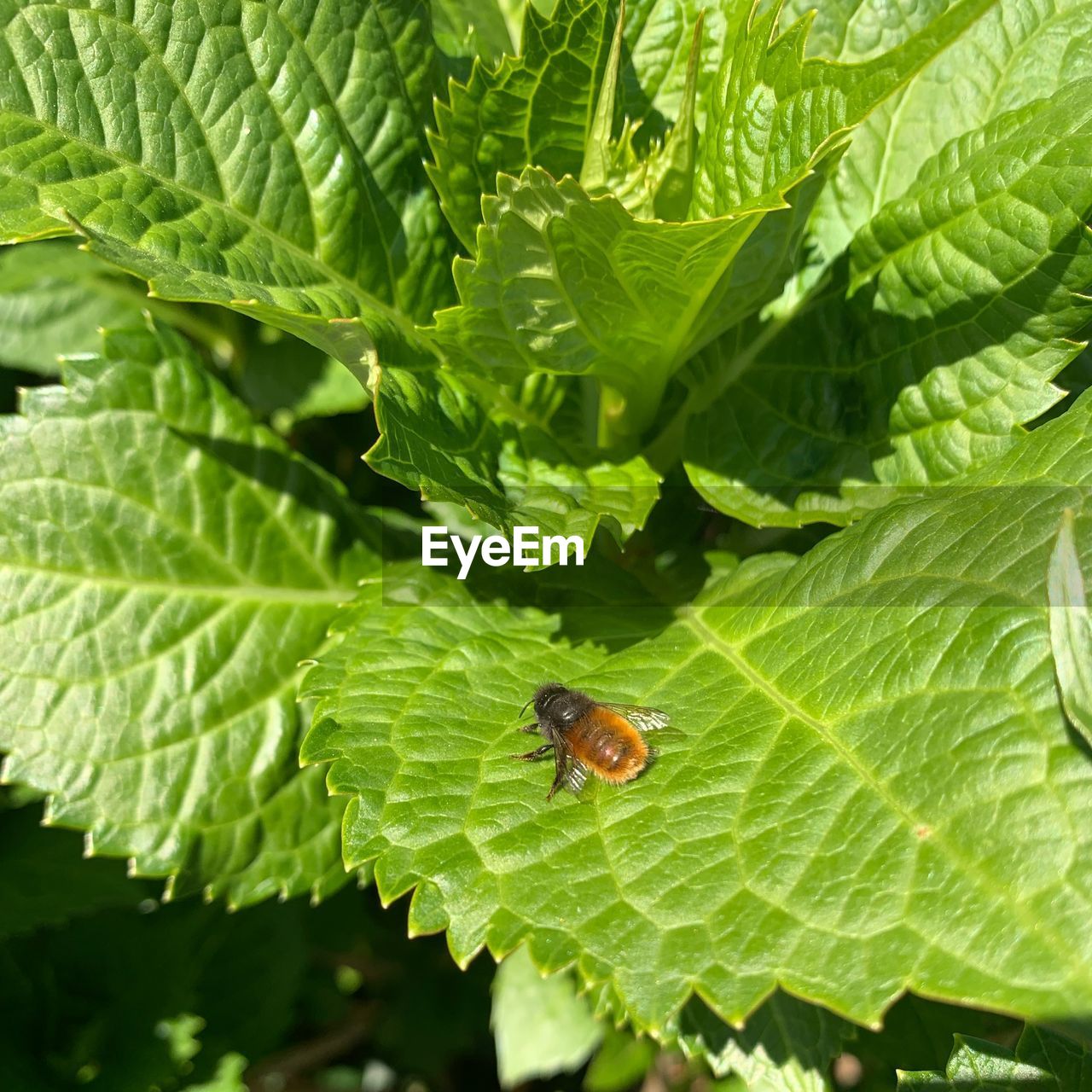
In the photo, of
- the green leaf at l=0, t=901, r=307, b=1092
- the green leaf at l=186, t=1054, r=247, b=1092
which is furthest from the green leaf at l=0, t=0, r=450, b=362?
the green leaf at l=186, t=1054, r=247, b=1092

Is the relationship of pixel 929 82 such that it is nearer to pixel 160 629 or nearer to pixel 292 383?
pixel 292 383

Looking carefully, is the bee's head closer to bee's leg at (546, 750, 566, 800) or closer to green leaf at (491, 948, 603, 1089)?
bee's leg at (546, 750, 566, 800)

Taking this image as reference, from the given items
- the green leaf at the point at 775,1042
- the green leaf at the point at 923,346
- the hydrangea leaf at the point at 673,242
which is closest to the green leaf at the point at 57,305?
the hydrangea leaf at the point at 673,242

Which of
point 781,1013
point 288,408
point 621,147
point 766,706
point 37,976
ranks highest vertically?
point 621,147

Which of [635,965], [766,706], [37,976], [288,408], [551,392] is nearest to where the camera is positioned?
[635,965]

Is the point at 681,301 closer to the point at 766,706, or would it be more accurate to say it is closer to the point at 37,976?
the point at 766,706

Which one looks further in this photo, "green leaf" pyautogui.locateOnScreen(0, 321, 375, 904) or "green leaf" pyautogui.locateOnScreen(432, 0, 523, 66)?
"green leaf" pyautogui.locateOnScreen(432, 0, 523, 66)

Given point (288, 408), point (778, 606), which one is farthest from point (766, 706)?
point (288, 408)
